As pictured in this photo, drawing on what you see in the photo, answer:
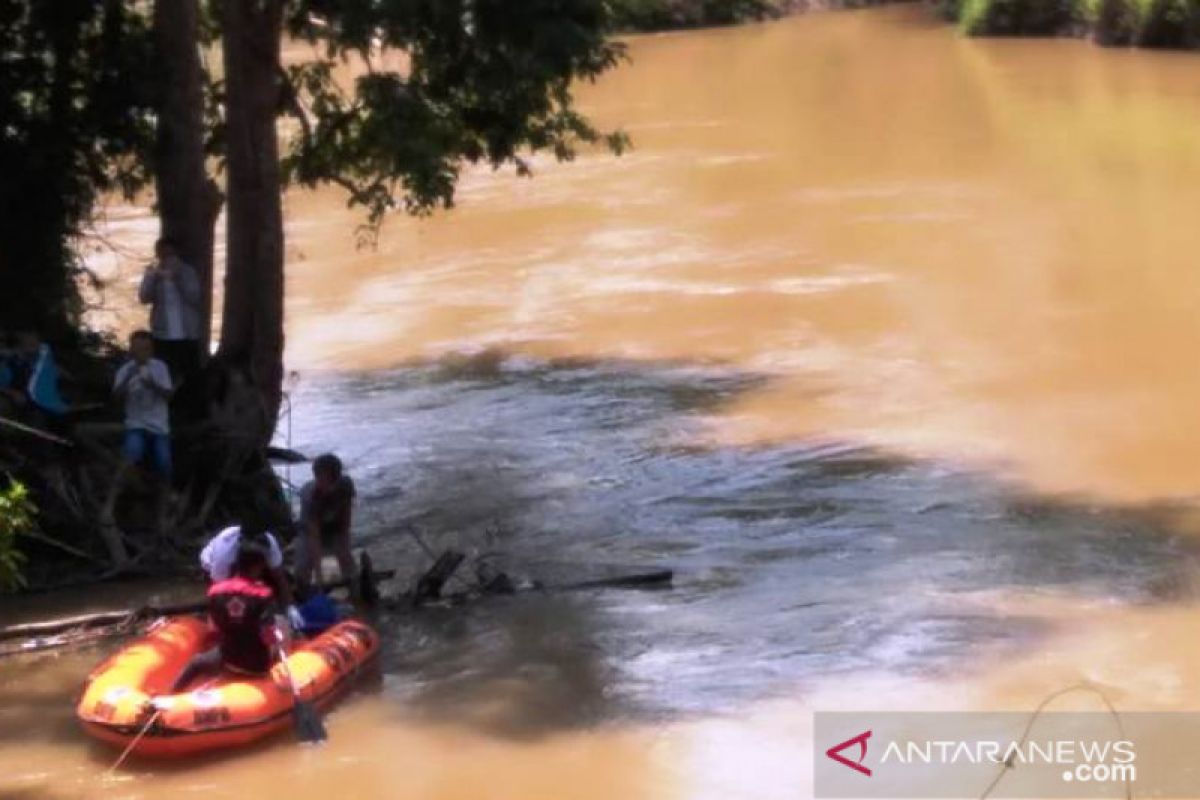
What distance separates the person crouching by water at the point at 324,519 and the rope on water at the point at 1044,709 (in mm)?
4064

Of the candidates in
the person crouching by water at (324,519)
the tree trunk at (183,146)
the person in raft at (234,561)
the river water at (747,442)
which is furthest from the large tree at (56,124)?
the person in raft at (234,561)

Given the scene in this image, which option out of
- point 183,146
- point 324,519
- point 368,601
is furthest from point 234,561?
point 183,146

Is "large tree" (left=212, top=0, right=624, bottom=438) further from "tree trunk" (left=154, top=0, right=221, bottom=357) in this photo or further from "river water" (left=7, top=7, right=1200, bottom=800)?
"river water" (left=7, top=7, right=1200, bottom=800)

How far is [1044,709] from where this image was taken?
11.1 metres

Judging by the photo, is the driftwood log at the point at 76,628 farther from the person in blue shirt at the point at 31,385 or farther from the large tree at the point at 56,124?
the large tree at the point at 56,124

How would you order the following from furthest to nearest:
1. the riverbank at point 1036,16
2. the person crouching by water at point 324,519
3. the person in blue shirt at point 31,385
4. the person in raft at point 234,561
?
the riverbank at point 1036,16
the person in blue shirt at point 31,385
the person crouching by water at point 324,519
the person in raft at point 234,561

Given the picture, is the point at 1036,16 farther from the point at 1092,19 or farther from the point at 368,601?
the point at 368,601

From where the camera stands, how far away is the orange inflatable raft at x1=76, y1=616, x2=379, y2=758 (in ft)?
33.9

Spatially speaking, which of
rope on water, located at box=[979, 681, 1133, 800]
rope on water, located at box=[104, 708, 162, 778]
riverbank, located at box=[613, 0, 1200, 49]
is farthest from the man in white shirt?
riverbank, located at box=[613, 0, 1200, 49]

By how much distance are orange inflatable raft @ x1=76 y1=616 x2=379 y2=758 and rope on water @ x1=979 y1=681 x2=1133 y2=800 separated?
336cm

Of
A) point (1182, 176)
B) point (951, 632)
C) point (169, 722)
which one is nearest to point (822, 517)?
point (951, 632)

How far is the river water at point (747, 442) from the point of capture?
1123 cm

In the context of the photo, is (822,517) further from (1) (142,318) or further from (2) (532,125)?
(1) (142,318)

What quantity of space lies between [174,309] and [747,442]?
5074 mm
